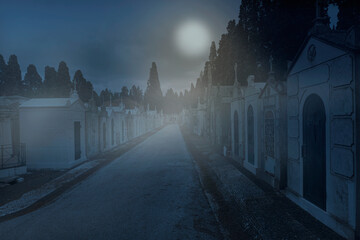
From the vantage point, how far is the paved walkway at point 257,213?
4.94 m

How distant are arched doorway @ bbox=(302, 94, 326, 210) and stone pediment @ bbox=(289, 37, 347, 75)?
0.90 metres

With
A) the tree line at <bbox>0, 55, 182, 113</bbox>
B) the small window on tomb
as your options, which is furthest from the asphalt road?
the tree line at <bbox>0, 55, 182, 113</bbox>

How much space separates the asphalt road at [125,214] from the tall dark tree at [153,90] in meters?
73.9

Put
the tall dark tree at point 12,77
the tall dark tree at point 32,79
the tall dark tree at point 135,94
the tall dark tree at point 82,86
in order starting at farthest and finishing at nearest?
the tall dark tree at point 135,94, the tall dark tree at point 82,86, the tall dark tree at point 32,79, the tall dark tree at point 12,77

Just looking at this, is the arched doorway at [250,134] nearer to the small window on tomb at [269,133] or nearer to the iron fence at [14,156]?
the small window on tomb at [269,133]

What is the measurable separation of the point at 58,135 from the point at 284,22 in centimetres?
1812

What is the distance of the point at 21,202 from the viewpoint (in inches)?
290

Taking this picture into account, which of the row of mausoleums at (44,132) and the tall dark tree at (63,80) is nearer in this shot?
the row of mausoleums at (44,132)

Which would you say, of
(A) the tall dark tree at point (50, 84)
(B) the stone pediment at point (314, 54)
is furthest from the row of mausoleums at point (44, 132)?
(A) the tall dark tree at point (50, 84)

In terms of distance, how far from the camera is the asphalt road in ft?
16.9

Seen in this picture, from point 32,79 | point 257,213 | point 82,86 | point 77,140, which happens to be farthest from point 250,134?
point 82,86

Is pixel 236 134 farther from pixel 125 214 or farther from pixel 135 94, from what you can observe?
pixel 135 94

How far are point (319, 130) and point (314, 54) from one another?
195 cm

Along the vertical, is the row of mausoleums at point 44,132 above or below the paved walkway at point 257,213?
above
